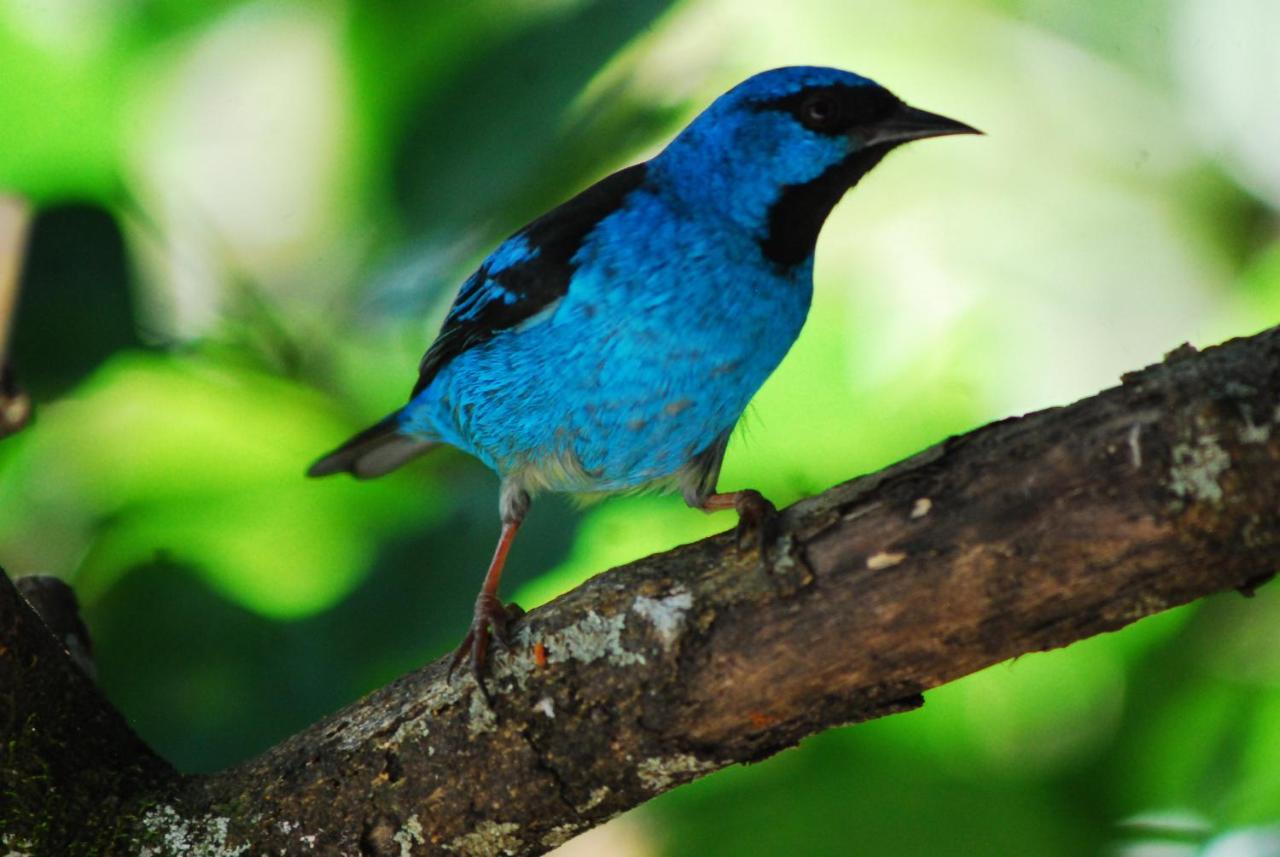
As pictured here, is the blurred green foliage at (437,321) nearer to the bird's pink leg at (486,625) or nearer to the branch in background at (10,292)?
the branch in background at (10,292)

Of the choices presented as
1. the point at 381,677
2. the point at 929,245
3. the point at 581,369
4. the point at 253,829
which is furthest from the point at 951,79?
the point at 253,829

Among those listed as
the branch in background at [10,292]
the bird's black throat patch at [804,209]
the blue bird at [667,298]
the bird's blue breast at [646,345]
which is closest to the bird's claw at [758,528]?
the blue bird at [667,298]

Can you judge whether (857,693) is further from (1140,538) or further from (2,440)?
(2,440)

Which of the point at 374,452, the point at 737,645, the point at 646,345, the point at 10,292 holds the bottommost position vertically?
the point at 737,645

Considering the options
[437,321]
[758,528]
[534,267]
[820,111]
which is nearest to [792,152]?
[820,111]

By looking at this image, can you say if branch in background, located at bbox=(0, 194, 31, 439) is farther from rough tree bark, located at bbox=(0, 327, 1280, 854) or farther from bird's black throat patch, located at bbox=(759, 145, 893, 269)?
bird's black throat patch, located at bbox=(759, 145, 893, 269)

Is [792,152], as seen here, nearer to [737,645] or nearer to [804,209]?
[804,209]
